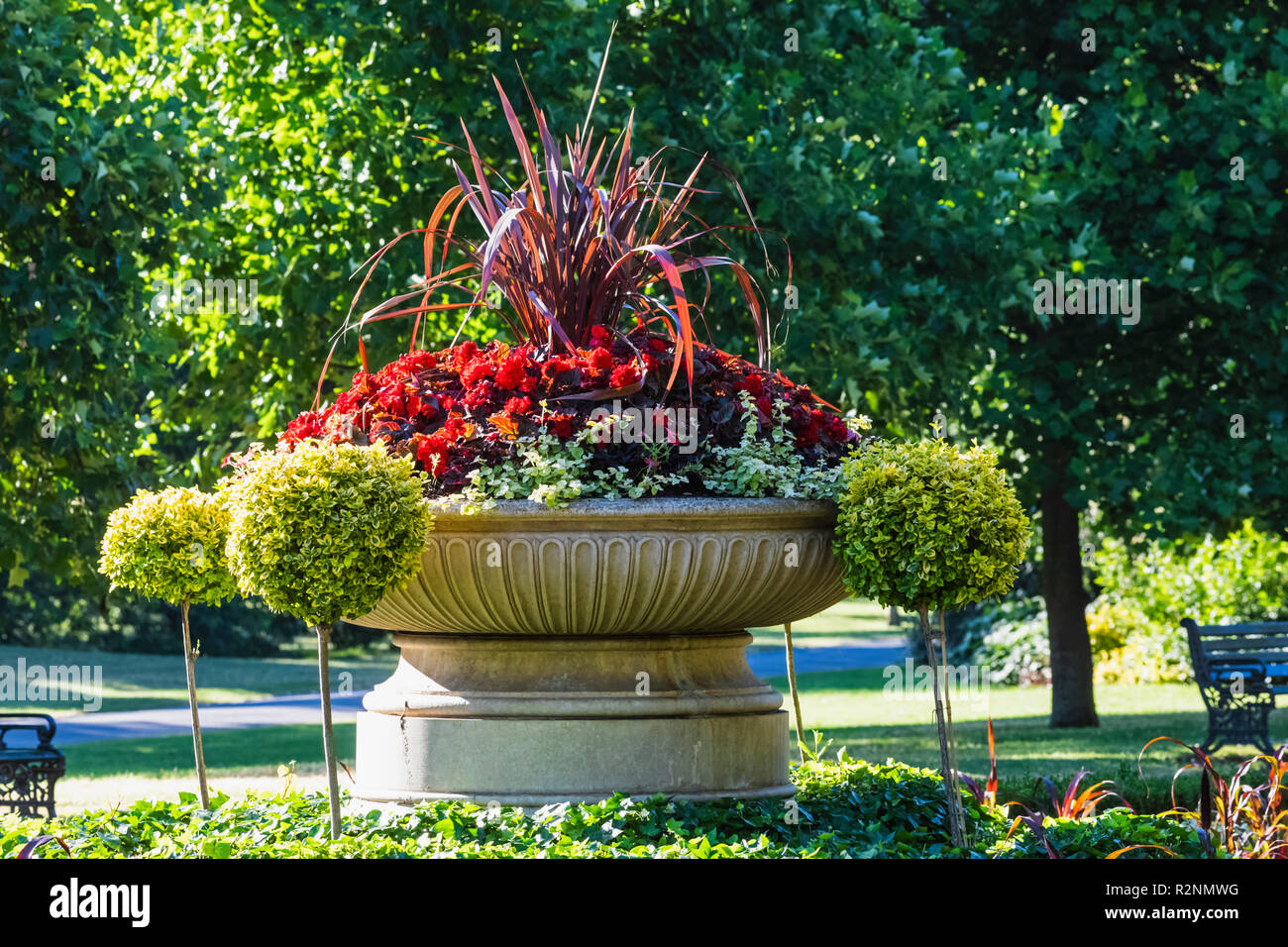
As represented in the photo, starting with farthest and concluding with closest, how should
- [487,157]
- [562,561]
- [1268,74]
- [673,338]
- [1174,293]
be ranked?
[1174,293]
[1268,74]
[487,157]
[673,338]
[562,561]

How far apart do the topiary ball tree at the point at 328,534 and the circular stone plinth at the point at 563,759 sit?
503 millimetres

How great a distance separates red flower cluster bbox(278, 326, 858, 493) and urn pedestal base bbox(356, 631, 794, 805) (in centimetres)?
69

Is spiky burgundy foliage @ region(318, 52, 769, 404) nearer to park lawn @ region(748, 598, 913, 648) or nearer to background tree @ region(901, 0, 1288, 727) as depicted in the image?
background tree @ region(901, 0, 1288, 727)

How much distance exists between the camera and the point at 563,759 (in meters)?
5.04

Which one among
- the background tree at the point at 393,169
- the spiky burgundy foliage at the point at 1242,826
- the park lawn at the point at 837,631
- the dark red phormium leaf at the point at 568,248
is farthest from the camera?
the park lawn at the point at 837,631

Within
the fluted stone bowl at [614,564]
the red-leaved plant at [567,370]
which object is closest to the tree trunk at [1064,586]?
the red-leaved plant at [567,370]

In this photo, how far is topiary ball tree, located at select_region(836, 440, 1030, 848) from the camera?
484 centimetres

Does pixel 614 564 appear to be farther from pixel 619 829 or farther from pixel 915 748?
pixel 915 748

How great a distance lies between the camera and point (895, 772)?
19.9 feet

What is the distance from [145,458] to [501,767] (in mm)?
7047

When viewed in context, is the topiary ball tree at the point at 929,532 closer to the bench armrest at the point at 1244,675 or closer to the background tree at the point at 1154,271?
the background tree at the point at 1154,271

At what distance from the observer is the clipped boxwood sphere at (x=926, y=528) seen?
484cm
